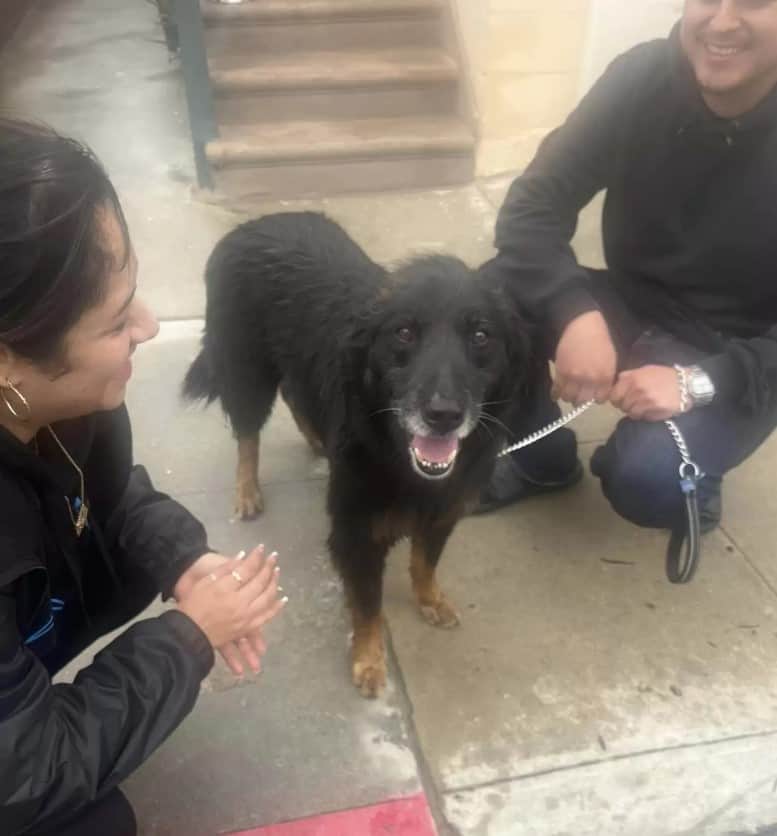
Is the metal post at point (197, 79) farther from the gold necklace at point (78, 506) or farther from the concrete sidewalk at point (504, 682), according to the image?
the gold necklace at point (78, 506)

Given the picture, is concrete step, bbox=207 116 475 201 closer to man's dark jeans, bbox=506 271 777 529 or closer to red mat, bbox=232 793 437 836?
man's dark jeans, bbox=506 271 777 529

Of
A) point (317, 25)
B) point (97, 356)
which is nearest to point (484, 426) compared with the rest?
point (97, 356)

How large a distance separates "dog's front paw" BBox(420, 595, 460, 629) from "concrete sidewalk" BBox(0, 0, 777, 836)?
0.03 metres

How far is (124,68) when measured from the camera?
23.6 feet

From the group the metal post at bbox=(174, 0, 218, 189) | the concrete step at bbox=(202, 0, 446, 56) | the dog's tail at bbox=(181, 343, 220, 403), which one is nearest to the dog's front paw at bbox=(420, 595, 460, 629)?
the dog's tail at bbox=(181, 343, 220, 403)

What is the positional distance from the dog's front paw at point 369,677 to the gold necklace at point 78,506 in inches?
33.6

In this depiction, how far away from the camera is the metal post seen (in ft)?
14.6

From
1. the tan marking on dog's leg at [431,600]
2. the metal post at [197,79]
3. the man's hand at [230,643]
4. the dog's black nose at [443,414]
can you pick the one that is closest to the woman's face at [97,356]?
the man's hand at [230,643]

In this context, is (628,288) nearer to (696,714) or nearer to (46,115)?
(696,714)

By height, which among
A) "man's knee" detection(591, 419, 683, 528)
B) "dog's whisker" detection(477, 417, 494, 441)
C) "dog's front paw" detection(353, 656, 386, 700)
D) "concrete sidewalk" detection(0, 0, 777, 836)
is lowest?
"concrete sidewalk" detection(0, 0, 777, 836)

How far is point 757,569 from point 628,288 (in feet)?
3.19

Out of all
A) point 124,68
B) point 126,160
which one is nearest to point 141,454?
point 126,160

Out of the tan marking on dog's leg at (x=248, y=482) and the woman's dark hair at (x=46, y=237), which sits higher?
the woman's dark hair at (x=46, y=237)

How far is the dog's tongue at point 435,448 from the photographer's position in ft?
6.22
